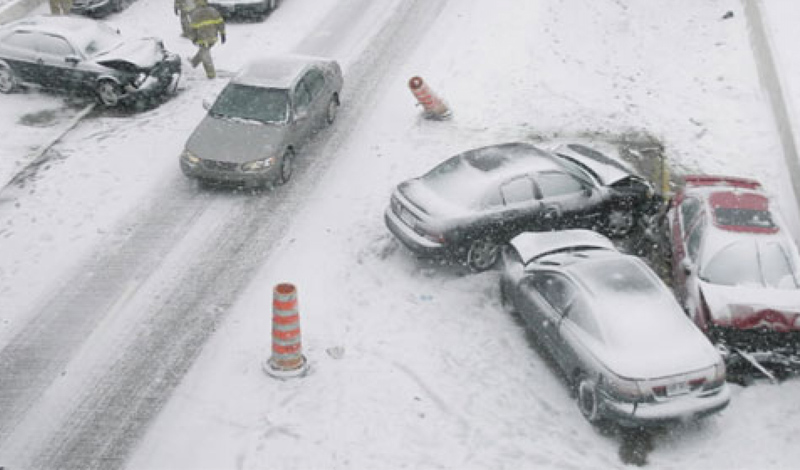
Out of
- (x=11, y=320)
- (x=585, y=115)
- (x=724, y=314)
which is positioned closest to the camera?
(x=724, y=314)

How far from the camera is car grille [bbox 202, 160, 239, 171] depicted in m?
14.4

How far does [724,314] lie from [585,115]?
24.6ft

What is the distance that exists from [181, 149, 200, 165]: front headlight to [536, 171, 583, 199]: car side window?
222 inches

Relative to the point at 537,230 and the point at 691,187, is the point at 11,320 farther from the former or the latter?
the point at 691,187

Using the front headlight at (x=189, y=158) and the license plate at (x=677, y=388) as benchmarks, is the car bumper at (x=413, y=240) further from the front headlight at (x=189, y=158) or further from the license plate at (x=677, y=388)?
the license plate at (x=677, y=388)

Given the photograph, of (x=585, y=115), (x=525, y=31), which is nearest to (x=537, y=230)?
(x=585, y=115)

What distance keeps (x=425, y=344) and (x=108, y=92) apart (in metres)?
9.79

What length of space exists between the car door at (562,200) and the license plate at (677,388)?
388 cm

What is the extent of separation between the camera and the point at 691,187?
13.7m

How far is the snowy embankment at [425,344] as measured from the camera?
32.1 feet

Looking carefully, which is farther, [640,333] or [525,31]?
[525,31]

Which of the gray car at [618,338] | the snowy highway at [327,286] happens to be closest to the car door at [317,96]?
the snowy highway at [327,286]

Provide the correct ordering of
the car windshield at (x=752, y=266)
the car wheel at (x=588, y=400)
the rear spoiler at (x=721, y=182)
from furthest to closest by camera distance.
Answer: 1. the rear spoiler at (x=721, y=182)
2. the car windshield at (x=752, y=266)
3. the car wheel at (x=588, y=400)

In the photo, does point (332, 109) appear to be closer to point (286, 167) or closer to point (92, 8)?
point (286, 167)
